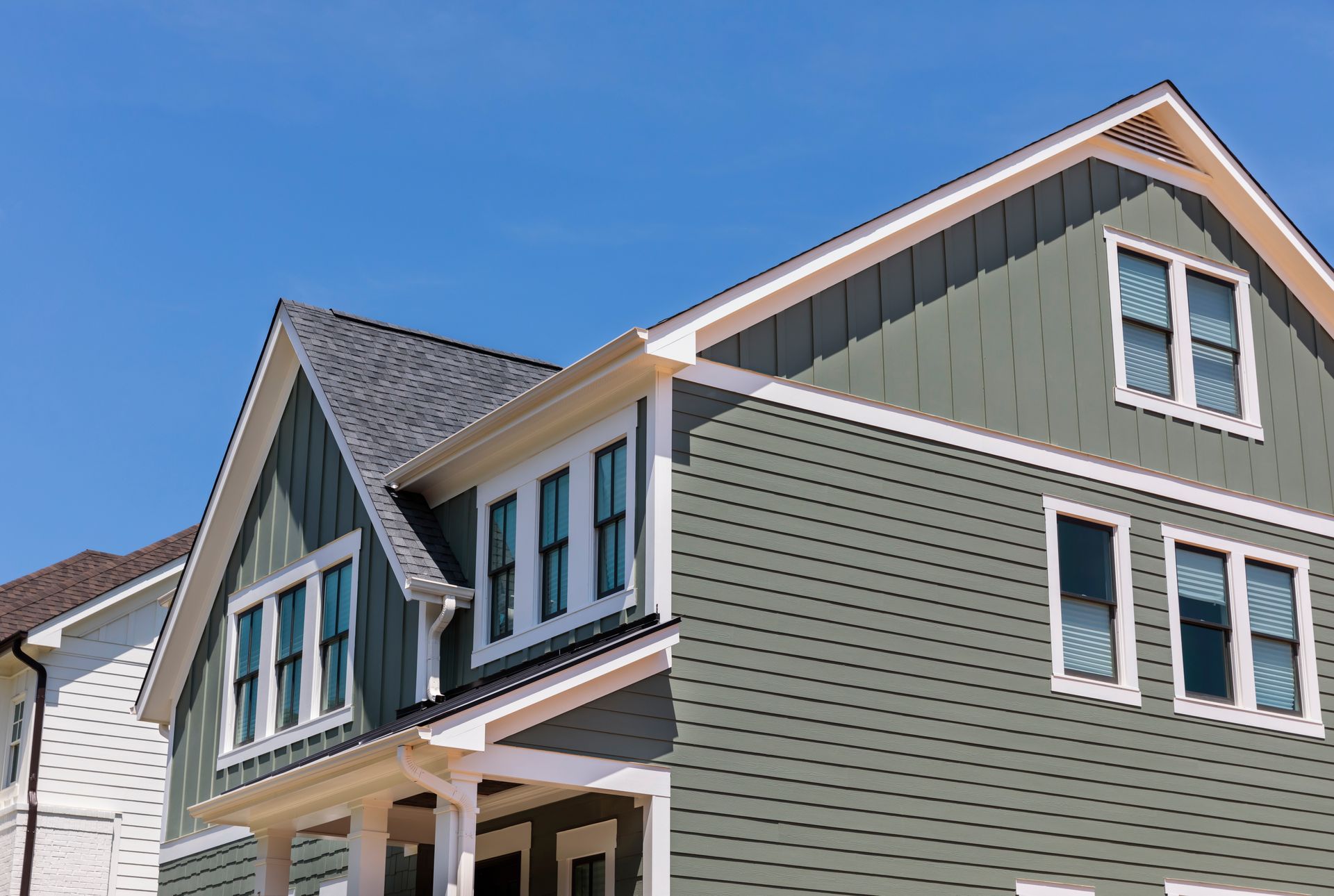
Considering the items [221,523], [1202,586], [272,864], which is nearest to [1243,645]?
[1202,586]

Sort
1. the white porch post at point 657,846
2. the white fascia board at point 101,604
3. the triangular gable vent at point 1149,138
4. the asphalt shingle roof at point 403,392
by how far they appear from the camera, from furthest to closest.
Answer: the white fascia board at point 101,604
the triangular gable vent at point 1149,138
the asphalt shingle roof at point 403,392
the white porch post at point 657,846

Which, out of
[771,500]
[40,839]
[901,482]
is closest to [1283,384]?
[901,482]

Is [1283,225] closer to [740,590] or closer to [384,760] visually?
[740,590]

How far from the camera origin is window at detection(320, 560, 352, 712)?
1761cm

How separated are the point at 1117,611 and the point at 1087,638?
1.36ft

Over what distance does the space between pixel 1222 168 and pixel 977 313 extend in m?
3.98

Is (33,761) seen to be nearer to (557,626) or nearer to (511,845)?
(511,845)

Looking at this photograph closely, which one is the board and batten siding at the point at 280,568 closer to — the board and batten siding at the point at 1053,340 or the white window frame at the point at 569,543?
the white window frame at the point at 569,543

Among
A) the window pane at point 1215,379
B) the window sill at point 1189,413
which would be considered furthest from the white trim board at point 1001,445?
the window pane at point 1215,379

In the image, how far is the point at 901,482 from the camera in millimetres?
15203

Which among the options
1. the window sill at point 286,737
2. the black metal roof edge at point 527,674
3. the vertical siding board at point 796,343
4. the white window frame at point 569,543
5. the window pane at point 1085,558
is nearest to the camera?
the black metal roof edge at point 527,674

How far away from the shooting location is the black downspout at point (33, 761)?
24.3 m

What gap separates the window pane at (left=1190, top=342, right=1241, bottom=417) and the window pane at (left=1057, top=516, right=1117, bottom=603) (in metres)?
2.18

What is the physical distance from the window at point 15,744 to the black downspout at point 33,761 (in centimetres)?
47
